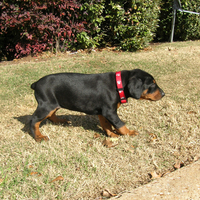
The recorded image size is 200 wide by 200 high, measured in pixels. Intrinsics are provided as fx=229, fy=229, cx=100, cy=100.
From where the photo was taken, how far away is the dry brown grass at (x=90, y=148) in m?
2.94

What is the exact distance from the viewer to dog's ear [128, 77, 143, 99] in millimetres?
3516

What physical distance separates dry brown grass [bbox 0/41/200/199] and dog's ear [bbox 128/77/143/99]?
0.84 metres

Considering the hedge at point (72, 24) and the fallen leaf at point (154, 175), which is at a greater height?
the hedge at point (72, 24)

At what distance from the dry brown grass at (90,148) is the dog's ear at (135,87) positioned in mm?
836

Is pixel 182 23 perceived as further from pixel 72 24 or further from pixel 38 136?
pixel 38 136

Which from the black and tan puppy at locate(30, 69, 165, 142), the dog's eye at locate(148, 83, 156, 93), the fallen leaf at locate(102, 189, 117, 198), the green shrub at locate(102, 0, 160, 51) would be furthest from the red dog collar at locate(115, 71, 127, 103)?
the green shrub at locate(102, 0, 160, 51)

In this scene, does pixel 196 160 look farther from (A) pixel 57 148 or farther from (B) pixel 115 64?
(B) pixel 115 64

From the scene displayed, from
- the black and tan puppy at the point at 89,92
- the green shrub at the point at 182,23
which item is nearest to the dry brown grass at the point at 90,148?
the black and tan puppy at the point at 89,92

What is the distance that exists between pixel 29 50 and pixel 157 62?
4653 millimetres

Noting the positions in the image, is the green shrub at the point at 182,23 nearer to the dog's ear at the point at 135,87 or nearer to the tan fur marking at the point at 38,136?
the dog's ear at the point at 135,87

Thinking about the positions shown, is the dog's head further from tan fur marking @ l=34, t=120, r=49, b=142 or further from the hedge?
the hedge

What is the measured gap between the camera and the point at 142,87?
11.9ft

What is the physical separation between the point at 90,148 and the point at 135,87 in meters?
1.22

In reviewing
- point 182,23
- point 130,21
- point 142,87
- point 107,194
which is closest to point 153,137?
point 142,87
